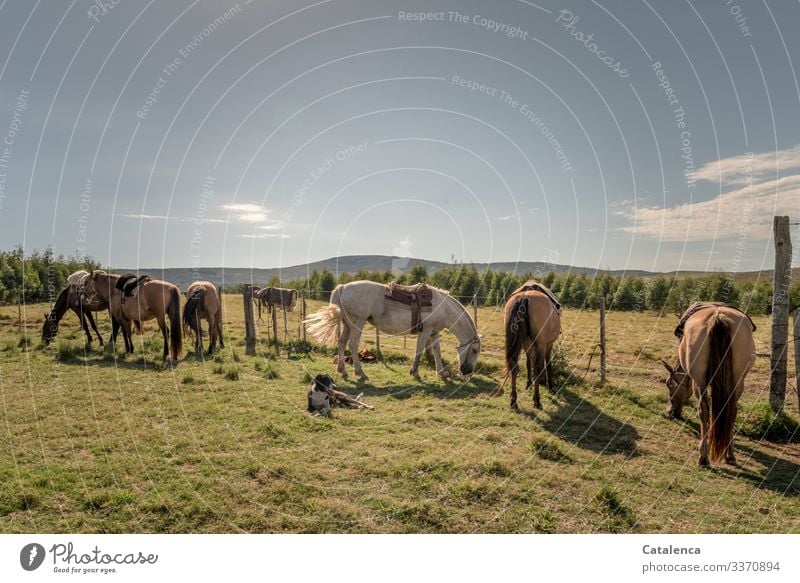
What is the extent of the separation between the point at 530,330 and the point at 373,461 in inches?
178

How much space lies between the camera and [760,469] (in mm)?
5957

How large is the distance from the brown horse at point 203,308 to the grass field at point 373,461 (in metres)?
3.59

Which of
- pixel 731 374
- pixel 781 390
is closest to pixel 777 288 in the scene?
pixel 781 390

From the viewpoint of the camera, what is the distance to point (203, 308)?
48.2 ft

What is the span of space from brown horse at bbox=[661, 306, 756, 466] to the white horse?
5.60 m

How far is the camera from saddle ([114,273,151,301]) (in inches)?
515

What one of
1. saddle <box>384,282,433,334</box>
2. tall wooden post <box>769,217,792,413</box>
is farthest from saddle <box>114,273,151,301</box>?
tall wooden post <box>769,217,792,413</box>

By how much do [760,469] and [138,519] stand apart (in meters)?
8.32

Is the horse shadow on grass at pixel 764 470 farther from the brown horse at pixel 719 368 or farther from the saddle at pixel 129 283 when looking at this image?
the saddle at pixel 129 283

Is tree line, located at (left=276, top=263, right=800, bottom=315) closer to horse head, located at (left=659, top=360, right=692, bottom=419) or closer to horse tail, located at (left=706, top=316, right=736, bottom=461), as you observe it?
horse head, located at (left=659, top=360, right=692, bottom=419)

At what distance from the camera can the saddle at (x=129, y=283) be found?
42.9 ft

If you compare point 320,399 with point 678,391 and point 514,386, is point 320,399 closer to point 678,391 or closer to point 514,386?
point 514,386

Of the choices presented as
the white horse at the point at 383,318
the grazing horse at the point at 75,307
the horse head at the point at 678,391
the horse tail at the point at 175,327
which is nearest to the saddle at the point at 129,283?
the horse tail at the point at 175,327
